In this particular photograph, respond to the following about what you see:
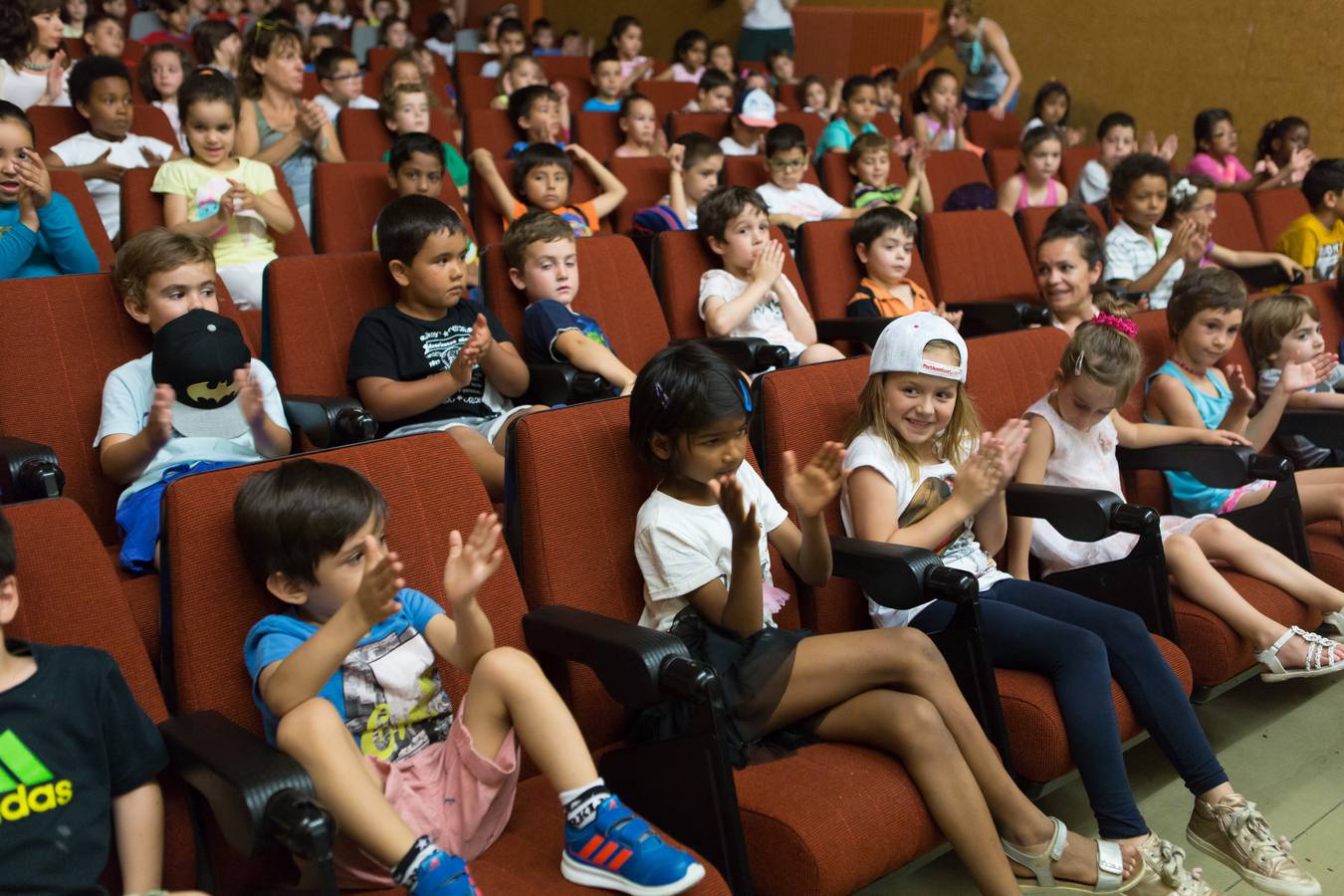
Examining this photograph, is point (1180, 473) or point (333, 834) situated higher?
point (333, 834)

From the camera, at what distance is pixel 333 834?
1.21 m

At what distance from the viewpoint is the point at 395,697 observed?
1.59 metres

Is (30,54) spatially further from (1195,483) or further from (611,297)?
(1195,483)

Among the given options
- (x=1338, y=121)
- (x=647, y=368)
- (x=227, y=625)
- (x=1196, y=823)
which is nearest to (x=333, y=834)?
(x=227, y=625)

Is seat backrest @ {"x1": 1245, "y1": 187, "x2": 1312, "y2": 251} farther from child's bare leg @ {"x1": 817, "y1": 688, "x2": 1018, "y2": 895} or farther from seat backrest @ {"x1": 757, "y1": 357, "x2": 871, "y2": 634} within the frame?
child's bare leg @ {"x1": 817, "y1": 688, "x2": 1018, "y2": 895}

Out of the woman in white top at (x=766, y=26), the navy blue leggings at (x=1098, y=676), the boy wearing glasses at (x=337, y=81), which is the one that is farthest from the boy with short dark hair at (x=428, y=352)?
the woman in white top at (x=766, y=26)

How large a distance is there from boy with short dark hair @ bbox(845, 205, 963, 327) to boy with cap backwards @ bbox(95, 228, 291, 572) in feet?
5.92

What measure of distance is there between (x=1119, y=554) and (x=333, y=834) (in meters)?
1.75


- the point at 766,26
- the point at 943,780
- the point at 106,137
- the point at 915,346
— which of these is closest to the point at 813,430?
the point at 915,346

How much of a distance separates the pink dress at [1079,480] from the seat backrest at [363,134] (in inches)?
102

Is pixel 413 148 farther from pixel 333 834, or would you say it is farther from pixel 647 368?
pixel 333 834

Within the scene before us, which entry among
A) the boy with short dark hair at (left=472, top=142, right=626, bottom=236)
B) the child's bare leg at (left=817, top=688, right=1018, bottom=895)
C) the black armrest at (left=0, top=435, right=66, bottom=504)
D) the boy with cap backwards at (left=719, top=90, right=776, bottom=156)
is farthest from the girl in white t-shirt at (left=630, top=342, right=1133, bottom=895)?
the boy with cap backwards at (left=719, top=90, right=776, bottom=156)

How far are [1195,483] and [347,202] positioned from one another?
228 centimetres

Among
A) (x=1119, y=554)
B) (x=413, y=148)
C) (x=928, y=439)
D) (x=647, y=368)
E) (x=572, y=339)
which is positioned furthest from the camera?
(x=413, y=148)
